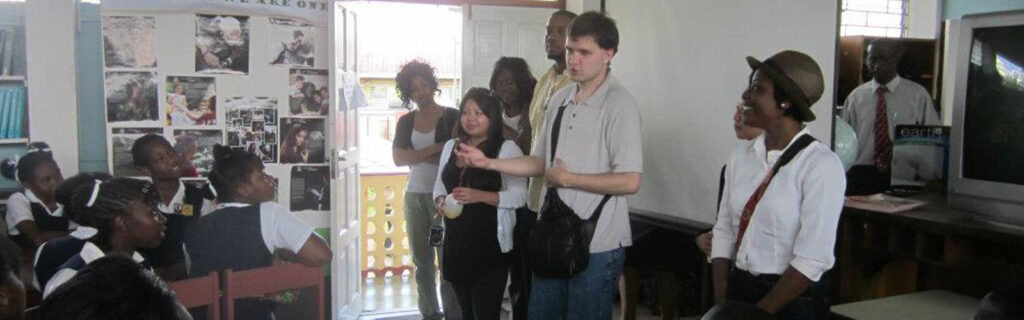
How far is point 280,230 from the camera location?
226 centimetres

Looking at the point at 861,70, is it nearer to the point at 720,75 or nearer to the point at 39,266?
the point at 720,75

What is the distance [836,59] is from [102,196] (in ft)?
7.66

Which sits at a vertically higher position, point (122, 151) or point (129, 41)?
point (129, 41)

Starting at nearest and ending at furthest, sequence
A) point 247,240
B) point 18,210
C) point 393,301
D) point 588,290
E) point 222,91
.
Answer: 1. point 247,240
2. point 588,290
3. point 18,210
4. point 222,91
5. point 393,301

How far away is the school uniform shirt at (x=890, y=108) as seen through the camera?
2.85 metres

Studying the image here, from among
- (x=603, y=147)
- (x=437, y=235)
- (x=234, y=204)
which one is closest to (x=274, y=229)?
(x=234, y=204)

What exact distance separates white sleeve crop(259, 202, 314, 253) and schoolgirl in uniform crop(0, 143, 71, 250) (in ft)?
5.03

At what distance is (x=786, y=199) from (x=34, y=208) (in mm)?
3093

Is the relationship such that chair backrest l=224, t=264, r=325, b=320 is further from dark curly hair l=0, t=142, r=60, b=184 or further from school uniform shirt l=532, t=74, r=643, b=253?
dark curly hair l=0, t=142, r=60, b=184

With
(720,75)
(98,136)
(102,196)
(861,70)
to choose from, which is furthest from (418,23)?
(102,196)

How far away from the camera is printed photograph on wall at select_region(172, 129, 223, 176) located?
4.07 m

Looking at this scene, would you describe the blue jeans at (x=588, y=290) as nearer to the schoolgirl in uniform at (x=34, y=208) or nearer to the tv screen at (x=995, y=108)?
the tv screen at (x=995, y=108)

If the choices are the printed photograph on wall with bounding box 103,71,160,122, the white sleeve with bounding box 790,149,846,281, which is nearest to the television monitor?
the white sleeve with bounding box 790,149,846,281

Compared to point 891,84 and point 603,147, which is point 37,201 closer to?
point 603,147
